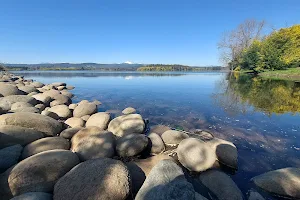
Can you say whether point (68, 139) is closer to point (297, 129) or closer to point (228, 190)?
point (228, 190)

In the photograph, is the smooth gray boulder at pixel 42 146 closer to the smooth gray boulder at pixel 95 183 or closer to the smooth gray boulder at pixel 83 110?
the smooth gray boulder at pixel 95 183

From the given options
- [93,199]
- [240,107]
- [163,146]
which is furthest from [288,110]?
[93,199]

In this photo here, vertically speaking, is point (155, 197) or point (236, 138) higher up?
point (155, 197)

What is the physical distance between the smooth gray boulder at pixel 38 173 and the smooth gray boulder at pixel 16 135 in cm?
151

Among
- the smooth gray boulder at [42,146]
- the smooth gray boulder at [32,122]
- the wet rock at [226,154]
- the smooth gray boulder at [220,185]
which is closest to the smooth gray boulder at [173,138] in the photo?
the wet rock at [226,154]

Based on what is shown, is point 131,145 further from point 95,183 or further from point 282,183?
point 282,183

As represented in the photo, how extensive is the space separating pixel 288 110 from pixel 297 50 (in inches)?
1607

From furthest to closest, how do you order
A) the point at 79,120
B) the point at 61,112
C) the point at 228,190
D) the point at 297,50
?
the point at 297,50 < the point at 61,112 < the point at 79,120 < the point at 228,190

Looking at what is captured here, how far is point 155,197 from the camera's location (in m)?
2.81

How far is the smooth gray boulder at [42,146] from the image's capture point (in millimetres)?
4168

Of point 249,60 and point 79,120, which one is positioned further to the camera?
point 249,60

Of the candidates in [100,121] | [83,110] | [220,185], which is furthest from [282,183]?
[83,110]

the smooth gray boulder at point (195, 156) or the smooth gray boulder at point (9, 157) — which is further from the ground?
the smooth gray boulder at point (9, 157)

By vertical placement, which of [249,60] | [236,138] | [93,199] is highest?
[249,60]
